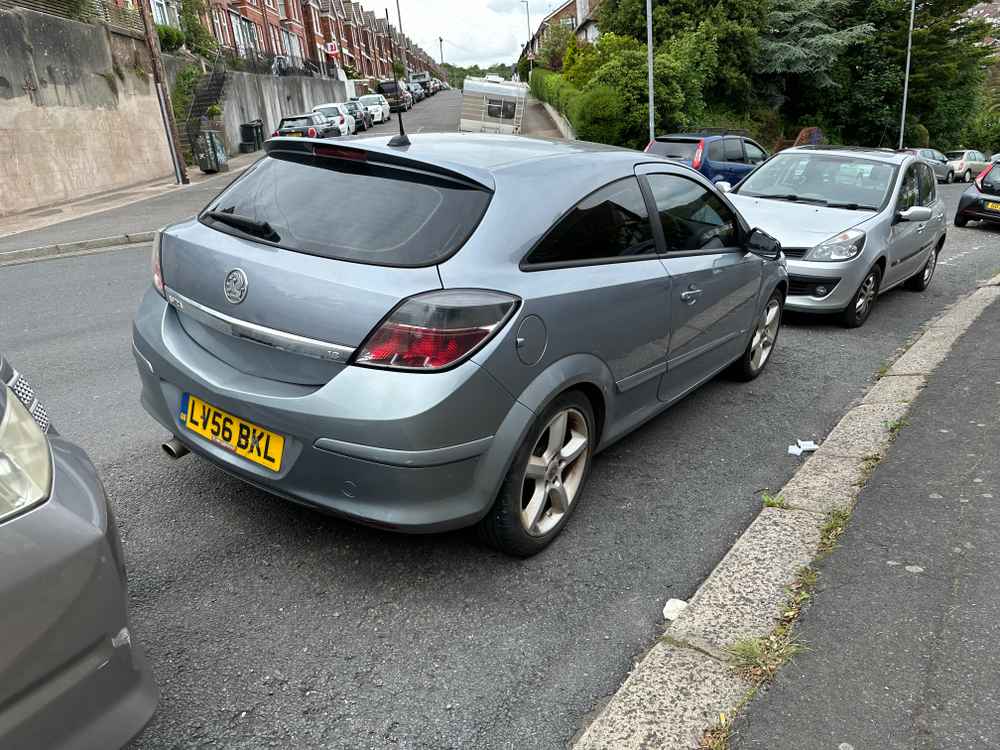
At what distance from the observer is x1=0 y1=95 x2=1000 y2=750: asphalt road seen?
2.30 metres

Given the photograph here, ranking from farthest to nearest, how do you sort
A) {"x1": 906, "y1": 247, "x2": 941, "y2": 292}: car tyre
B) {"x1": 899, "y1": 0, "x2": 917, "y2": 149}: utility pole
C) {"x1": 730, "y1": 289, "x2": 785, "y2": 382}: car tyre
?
{"x1": 899, "y1": 0, "x2": 917, "y2": 149}: utility pole < {"x1": 906, "y1": 247, "x2": 941, "y2": 292}: car tyre < {"x1": 730, "y1": 289, "x2": 785, "y2": 382}: car tyre

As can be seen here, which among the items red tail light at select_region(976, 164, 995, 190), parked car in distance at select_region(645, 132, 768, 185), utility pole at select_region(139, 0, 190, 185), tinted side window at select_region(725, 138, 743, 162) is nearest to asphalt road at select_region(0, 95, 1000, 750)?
parked car in distance at select_region(645, 132, 768, 185)

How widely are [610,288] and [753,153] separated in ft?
49.6

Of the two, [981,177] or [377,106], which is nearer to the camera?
[981,177]

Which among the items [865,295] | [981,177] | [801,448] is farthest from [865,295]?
[981,177]

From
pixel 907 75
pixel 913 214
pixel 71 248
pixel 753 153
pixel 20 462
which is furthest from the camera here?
pixel 907 75

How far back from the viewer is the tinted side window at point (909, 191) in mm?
7637

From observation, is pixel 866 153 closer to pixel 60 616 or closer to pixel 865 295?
pixel 865 295

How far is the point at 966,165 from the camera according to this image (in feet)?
109

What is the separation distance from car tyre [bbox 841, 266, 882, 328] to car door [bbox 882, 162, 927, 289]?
235 mm

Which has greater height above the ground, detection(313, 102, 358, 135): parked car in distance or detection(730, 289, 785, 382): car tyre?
detection(313, 102, 358, 135): parked car in distance

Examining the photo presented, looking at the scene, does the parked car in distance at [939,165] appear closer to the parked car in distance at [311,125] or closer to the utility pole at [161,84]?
the parked car in distance at [311,125]

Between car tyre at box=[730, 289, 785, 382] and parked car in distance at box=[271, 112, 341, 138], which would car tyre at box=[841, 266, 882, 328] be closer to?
car tyre at box=[730, 289, 785, 382]

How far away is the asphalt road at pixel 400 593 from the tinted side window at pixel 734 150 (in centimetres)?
1245
